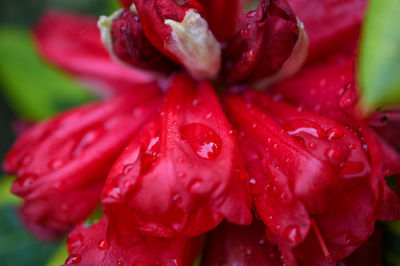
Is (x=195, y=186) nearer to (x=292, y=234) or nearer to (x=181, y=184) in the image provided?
(x=181, y=184)

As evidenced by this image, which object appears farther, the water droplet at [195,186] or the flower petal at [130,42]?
the flower petal at [130,42]

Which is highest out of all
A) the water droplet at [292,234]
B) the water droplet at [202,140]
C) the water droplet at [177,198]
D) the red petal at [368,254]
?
the water droplet at [202,140]

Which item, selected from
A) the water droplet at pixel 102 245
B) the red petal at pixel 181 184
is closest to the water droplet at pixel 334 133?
the red petal at pixel 181 184

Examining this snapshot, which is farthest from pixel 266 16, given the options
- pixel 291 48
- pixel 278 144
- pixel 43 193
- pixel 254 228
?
pixel 43 193

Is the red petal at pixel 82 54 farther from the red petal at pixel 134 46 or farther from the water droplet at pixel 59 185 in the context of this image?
the water droplet at pixel 59 185

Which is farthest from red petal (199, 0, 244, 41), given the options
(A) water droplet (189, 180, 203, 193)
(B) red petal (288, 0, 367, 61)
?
(A) water droplet (189, 180, 203, 193)

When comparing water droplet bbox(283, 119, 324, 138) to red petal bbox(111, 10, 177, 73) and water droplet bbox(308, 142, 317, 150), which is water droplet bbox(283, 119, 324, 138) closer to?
water droplet bbox(308, 142, 317, 150)
